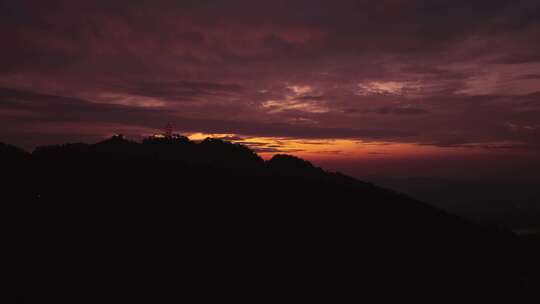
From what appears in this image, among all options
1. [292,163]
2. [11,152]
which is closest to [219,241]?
[11,152]

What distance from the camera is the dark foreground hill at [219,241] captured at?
85.7ft

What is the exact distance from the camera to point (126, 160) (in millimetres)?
43375

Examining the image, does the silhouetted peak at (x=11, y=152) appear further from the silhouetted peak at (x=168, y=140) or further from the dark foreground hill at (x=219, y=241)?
the silhouetted peak at (x=168, y=140)

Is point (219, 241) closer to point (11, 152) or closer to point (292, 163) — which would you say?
point (11, 152)

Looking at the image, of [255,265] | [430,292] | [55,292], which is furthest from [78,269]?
[430,292]

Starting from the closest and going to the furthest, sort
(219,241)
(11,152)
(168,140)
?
(219,241)
(11,152)
(168,140)

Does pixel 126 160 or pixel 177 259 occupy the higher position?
pixel 126 160

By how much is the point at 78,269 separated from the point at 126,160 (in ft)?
62.8

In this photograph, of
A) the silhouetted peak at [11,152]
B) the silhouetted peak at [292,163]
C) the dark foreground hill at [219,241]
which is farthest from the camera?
the silhouetted peak at [292,163]

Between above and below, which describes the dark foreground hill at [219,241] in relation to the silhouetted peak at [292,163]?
below

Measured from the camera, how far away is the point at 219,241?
3102cm

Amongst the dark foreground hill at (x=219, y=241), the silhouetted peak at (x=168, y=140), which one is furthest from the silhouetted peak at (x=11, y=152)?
the silhouetted peak at (x=168, y=140)

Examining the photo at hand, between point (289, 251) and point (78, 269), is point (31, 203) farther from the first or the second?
point (289, 251)

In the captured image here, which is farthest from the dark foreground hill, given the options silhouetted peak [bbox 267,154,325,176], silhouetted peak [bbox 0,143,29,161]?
silhouetted peak [bbox 267,154,325,176]
